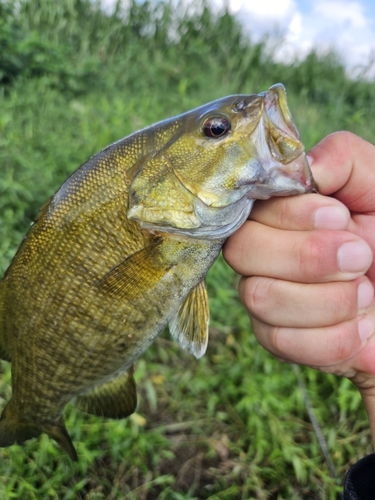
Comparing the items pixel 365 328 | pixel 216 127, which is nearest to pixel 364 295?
pixel 365 328

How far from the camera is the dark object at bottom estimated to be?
1188mm

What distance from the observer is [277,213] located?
49.3 inches

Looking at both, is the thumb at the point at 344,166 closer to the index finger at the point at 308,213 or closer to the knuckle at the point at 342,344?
the index finger at the point at 308,213

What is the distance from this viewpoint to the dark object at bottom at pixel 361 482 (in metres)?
1.19

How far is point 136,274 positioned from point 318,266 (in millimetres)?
512

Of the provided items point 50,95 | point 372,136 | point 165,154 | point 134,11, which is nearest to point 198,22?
point 134,11

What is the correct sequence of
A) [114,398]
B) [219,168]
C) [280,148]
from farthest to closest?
[114,398] < [219,168] < [280,148]

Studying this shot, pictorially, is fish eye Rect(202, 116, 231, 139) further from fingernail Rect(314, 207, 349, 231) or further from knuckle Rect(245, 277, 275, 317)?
knuckle Rect(245, 277, 275, 317)

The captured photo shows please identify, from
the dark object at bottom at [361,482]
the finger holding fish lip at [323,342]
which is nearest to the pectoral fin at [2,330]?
the finger holding fish lip at [323,342]

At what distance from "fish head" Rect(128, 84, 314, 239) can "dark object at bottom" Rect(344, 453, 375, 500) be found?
2.50 ft

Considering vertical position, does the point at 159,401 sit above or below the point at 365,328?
below

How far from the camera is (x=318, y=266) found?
1.20 m

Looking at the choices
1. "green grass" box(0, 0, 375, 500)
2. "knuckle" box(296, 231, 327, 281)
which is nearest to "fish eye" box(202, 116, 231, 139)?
"knuckle" box(296, 231, 327, 281)

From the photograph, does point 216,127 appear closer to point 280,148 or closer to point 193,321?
point 280,148
